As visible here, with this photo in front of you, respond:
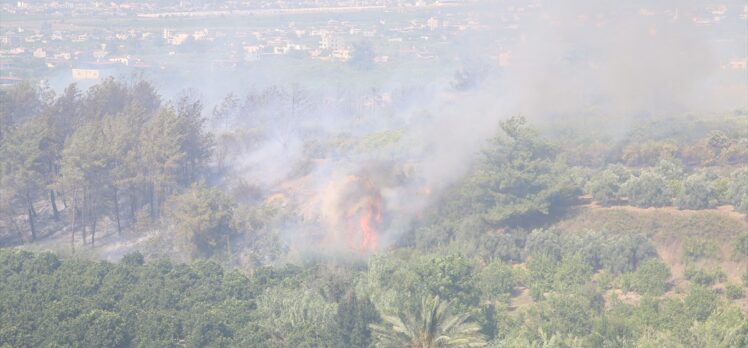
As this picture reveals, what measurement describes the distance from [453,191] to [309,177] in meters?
10.8

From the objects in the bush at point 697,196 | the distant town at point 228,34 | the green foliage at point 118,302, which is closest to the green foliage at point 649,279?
the bush at point 697,196

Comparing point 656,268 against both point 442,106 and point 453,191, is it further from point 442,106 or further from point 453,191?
point 442,106

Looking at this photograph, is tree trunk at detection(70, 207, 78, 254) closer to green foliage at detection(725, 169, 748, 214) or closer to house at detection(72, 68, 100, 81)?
green foliage at detection(725, 169, 748, 214)

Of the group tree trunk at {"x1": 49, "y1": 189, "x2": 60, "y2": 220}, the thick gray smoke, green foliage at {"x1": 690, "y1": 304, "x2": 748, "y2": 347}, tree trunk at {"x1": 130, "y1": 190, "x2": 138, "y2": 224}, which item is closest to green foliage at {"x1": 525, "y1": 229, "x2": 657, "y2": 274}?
the thick gray smoke

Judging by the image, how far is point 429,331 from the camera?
130 ft

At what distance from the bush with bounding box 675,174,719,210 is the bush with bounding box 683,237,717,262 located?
4833mm

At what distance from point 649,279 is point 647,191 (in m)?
10.6

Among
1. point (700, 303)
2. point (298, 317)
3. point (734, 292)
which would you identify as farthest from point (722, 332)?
point (298, 317)

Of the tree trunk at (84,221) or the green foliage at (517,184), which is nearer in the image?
the green foliage at (517,184)

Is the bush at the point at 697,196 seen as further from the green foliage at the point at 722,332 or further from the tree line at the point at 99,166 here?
the tree line at the point at 99,166

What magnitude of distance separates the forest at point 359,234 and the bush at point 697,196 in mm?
118

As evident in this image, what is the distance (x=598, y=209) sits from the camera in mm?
62844

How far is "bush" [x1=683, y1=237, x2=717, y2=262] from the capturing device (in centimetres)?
5444

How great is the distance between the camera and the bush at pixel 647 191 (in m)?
61.2
